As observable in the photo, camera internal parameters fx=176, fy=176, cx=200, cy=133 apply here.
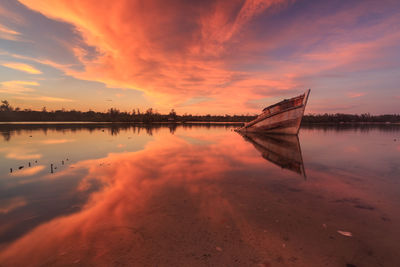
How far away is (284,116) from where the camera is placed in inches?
1056

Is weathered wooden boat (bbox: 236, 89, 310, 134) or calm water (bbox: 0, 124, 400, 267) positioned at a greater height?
weathered wooden boat (bbox: 236, 89, 310, 134)

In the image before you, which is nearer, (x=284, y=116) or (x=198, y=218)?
(x=198, y=218)

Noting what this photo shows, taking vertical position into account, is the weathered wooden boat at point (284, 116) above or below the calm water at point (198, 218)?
above

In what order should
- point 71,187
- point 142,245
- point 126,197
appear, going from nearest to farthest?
point 142,245 → point 126,197 → point 71,187

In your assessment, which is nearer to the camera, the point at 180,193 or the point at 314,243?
the point at 314,243

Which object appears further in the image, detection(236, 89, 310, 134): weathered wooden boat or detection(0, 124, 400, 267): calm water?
detection(236, 89, 310, 134): weathered wooden boat

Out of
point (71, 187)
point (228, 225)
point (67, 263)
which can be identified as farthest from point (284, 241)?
point (71, 187)

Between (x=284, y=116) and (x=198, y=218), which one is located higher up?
(x=284, y=116)

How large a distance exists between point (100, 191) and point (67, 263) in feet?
12.7

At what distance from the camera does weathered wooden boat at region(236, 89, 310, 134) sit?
24.6 metres

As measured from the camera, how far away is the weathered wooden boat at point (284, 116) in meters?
24.6

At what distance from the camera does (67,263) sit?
334 centimetres

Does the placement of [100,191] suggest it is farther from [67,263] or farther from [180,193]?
[67,263]

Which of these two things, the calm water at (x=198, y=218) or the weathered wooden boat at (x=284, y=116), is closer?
the calm water at (x=198, y=218)
